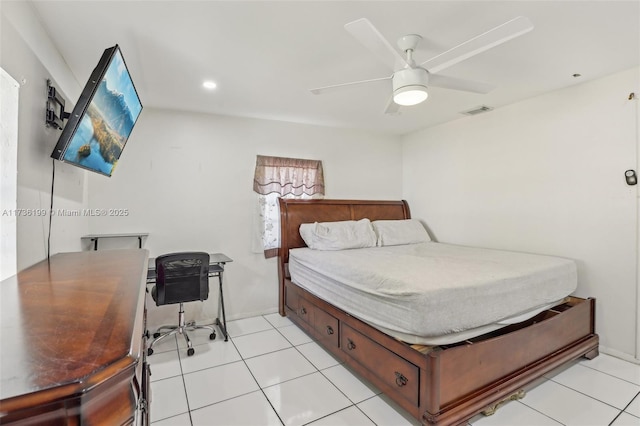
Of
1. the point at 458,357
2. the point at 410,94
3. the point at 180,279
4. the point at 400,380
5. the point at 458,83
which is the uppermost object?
the point at 458,83

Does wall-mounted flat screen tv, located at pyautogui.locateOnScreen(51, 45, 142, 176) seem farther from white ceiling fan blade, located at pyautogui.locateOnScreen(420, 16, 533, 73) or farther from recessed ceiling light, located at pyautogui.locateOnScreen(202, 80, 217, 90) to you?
white ceiling fan blade, located at pyautogui.locateOnScreen(420, 16, 533, 73)

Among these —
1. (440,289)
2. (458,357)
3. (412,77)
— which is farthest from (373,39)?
(458,357)

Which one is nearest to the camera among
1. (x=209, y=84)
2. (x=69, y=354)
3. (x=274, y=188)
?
(x=69, y=354)

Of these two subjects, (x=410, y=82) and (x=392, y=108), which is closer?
(x=410, y=82)

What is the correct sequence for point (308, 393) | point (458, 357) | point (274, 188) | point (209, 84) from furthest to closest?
point (274, 188)
point (209, 84)
point (308, 393)
point (458, 357)

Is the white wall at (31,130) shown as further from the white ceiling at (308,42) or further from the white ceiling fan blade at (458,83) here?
the white ceiling fan blade at (458,83)

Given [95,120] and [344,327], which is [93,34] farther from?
[344,327]

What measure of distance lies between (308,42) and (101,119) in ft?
4.52

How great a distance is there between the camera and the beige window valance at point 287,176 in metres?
3.71

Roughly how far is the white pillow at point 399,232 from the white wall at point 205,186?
2.58 ft

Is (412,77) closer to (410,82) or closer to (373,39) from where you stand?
Answer: (410,82)

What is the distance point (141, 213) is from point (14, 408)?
3.16 meters

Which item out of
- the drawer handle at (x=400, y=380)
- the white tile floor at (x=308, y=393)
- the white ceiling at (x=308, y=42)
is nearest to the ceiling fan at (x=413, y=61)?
the white ceiling at (x=308, y=42)

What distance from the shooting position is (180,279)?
2732 mm
